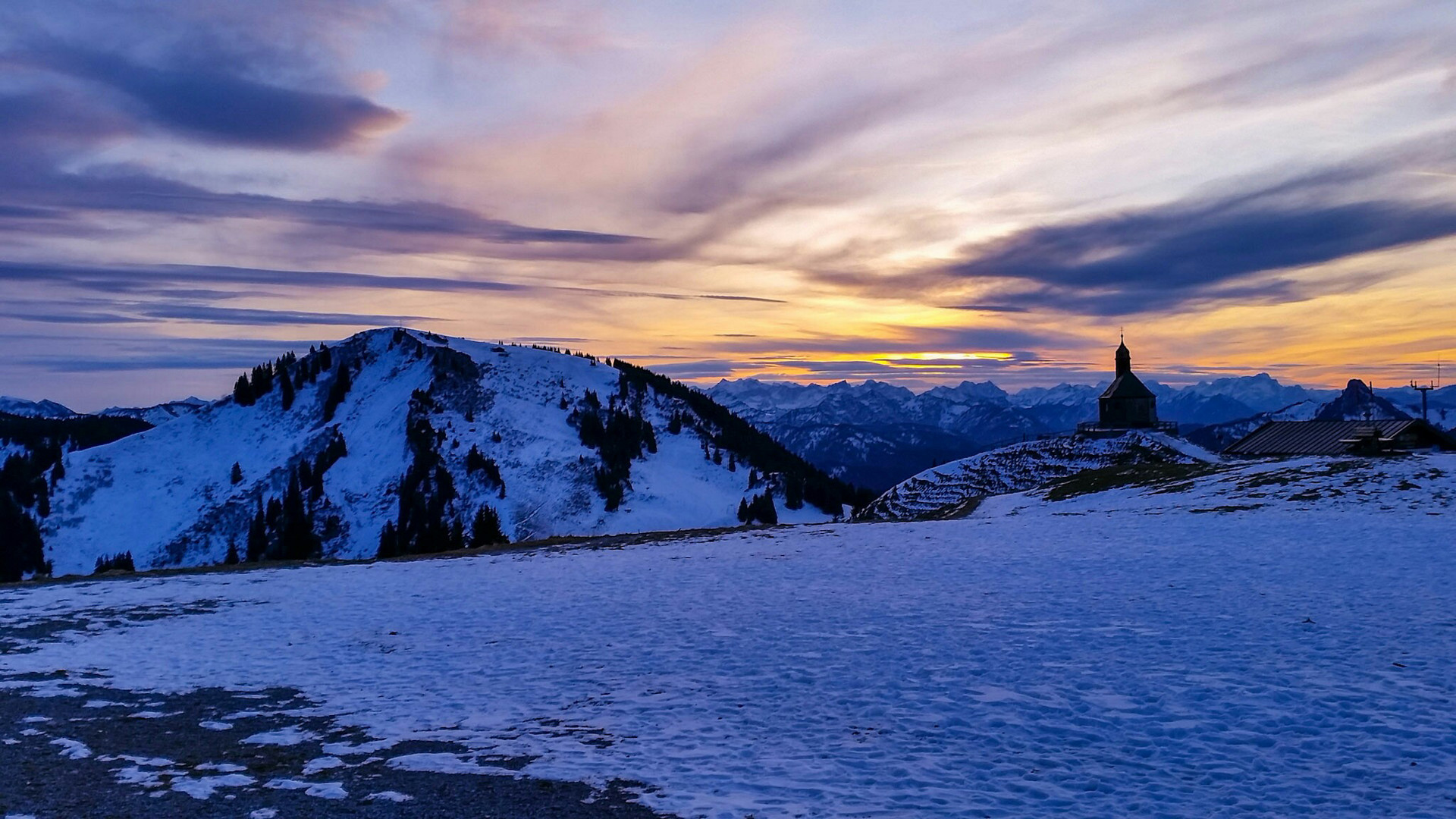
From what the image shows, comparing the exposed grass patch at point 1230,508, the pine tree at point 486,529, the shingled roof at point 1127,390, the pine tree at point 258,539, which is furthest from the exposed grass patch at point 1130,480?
the pine tree at point 258,539

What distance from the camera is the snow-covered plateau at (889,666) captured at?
10.3 meters

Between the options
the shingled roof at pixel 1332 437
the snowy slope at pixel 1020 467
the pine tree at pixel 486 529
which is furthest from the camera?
the pine tree at pixel 486 529

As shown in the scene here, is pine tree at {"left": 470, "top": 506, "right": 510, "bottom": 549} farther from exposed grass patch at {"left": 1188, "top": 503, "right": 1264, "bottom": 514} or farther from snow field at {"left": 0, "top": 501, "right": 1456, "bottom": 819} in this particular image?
exposed grass patch at {"left": 1188, "top": 503, "right": 1264, "bottom": 514}

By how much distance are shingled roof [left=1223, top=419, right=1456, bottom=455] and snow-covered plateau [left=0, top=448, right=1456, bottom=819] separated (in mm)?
50952

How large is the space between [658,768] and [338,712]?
6.70 metres

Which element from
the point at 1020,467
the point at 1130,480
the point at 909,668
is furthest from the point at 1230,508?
the point at 1020,467

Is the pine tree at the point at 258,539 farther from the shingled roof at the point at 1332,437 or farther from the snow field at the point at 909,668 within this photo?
the shingled roof at the point at 1332,437

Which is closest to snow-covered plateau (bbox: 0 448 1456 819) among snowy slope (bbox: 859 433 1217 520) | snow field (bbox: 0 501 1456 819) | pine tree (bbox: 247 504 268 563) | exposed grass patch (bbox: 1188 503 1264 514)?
snow field (bbox: 0 501 1456 819)

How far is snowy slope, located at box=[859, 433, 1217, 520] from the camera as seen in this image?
104 metres

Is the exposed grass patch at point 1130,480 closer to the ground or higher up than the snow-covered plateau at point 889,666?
higher up

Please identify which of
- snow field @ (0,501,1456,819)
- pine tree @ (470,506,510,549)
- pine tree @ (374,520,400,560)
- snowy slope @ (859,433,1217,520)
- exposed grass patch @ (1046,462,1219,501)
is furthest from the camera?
pine tree @ (374,520,400,560)

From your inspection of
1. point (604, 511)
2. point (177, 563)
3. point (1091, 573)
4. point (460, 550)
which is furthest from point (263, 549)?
point (1091, 573)

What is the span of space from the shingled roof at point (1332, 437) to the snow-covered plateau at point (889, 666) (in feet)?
167

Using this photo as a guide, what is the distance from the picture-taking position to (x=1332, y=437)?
265ft
